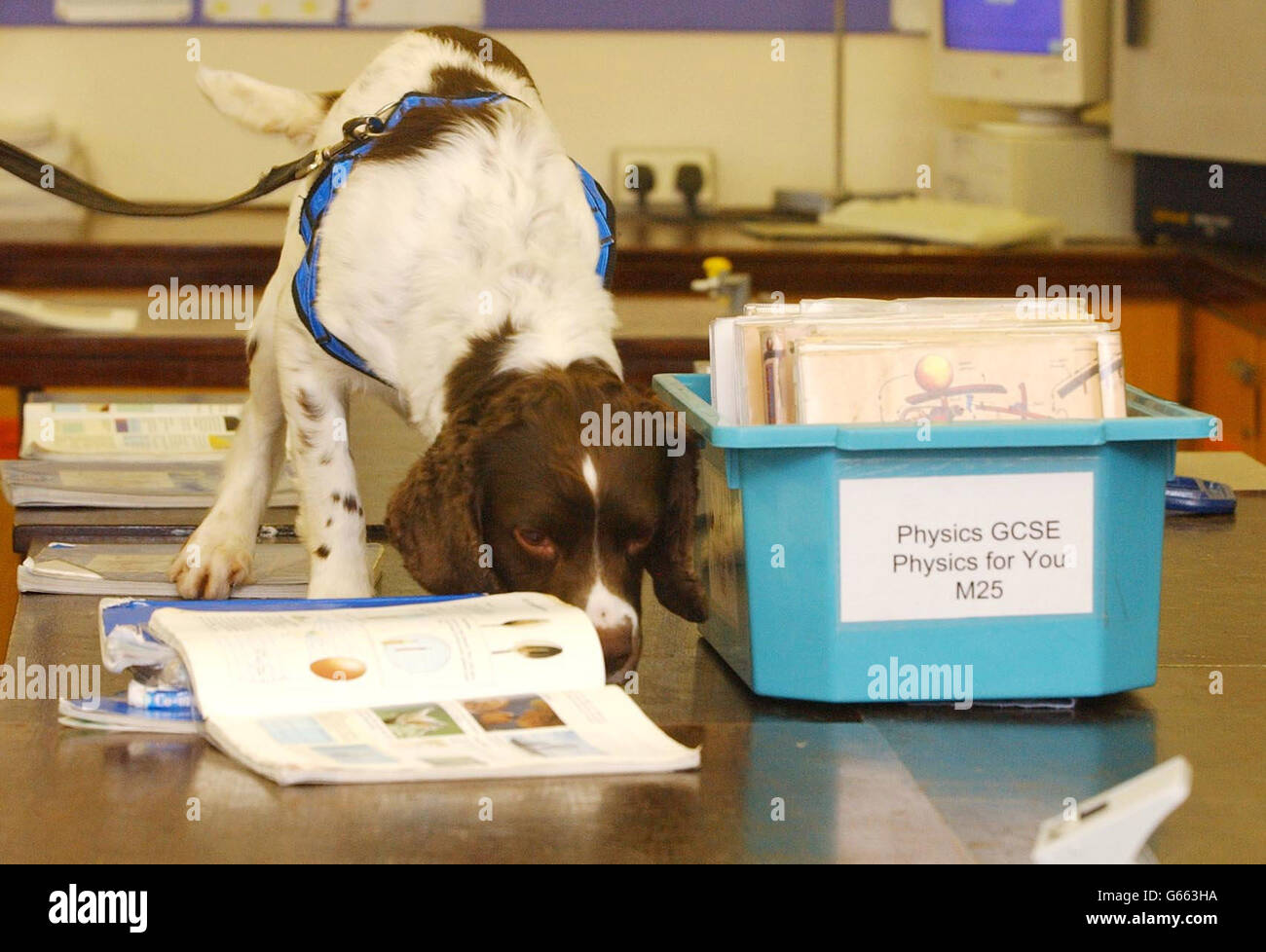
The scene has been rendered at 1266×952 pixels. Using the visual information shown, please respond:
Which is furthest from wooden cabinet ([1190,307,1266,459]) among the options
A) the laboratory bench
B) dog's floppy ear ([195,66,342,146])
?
dog's floppy ear ([195,66,342,146])

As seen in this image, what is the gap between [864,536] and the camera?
51.9 inches

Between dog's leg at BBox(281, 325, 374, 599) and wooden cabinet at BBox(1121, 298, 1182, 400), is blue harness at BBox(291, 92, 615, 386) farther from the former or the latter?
wooden cabinet at BBox(1121, 298, 1182, 400)

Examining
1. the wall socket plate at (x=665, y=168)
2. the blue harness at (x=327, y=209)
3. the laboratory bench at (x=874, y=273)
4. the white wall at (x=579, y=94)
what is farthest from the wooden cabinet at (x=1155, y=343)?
the blue harness at (x=327, y=209)

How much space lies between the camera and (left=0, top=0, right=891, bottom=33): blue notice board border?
446 centimetres

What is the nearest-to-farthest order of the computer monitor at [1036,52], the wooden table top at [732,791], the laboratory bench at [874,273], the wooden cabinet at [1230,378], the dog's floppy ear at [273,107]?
the wooden table top at [732,791]
the dog's floppy ear at [273,107]
the wooden cabinet at [1230,378]
the laboratory bench at [874,273]
the computer monitor at [1036,52]

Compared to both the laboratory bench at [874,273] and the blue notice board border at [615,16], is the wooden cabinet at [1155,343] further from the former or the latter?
the blue notice board border at [615,16]

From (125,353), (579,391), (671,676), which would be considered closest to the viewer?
(671,676)

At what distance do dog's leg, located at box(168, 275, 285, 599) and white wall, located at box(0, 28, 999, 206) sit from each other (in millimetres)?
2466

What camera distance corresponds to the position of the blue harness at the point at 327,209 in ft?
6.28

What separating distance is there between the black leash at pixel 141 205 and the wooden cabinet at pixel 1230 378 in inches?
82.6

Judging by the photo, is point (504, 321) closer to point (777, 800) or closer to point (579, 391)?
point (579, 391)

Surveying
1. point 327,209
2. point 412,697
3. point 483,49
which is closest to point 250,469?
point 327,209
